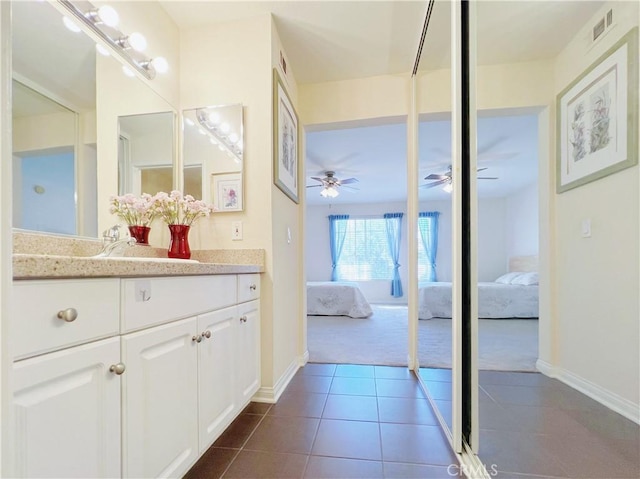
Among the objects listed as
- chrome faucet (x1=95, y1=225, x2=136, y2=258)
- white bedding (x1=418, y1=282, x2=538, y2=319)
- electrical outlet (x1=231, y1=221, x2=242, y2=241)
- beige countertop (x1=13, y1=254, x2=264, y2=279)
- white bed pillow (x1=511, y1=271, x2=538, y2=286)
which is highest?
electrical outlet (x1=231, y1=221, x2=242, y2=241)

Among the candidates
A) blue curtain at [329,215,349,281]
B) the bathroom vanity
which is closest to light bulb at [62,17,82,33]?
the bathroom vanity

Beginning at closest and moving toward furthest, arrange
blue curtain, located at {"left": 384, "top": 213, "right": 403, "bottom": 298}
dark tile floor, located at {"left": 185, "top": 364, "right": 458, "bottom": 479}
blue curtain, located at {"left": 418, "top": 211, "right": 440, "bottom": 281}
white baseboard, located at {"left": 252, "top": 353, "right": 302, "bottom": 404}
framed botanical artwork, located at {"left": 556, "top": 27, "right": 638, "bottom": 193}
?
framed botanical artwork, located at {"left": 556, "top": 27, "right": 638, "bottom": 193} → dark tile floor, located at {"left": 185, "top": 364, "right": 458, "bottom": 479} → white baseboard, located at {"left": 252, "top": 353, "right": 302, "bottom": 404} → blue curtain, located at {"left": 418, "top": 211, "right": 440, "bottom": 281} → blue curtain, located at {"left": 384, "top": 213, "right": 403, "bottom": 298}

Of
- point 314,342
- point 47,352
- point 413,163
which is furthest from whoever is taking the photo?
point 314,342

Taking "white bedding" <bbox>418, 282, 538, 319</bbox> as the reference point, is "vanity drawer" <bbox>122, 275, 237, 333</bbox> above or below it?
above

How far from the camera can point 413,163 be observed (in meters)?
2.39

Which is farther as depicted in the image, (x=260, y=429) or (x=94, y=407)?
(x=260, y=429)

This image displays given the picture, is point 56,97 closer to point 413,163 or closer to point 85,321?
point 85,321

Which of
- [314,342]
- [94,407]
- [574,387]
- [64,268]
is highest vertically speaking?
[64,268]

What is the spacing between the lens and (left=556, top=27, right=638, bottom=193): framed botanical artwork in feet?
3.10

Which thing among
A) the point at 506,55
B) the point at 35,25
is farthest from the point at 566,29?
the point at 35,25

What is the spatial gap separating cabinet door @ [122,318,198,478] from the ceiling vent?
1.92 meters

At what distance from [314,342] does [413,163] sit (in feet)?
7.07

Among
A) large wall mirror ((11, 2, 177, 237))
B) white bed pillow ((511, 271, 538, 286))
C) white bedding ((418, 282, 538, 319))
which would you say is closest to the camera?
large wall mirror ((11, 2, 177, 237))

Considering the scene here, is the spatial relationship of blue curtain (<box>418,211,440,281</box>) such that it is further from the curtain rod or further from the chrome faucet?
the chrome faucet
